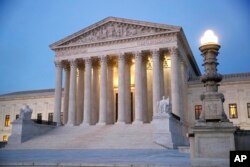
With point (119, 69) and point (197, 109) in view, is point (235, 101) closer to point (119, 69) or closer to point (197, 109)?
point (197, 109)

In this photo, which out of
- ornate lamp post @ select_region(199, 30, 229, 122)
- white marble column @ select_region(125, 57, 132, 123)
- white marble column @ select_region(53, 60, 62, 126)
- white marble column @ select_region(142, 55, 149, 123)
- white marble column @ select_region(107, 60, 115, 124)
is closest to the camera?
ornate lamp post @ select_region(199, 30, 229, 122)

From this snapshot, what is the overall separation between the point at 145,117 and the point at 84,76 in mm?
12692

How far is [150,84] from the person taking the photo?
46719 millimetres

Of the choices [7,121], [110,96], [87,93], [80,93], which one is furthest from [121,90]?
[7,121]

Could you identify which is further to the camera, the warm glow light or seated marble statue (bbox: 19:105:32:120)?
seated marble statue (bbox: 19:105:32:120)

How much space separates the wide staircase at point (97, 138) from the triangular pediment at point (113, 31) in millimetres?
13472

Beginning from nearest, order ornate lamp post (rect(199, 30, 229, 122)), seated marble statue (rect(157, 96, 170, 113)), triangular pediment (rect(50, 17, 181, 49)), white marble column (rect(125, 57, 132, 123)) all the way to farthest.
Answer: ornate lamp post (rect(199, 30, 229, 122))
seated marble statue (rect(157, 96, 170, 113))
triangular pediment (rect(50, 17, 181, 49))
white marble column (rect(125, 57, 132, 123))

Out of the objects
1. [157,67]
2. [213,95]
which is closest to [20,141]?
[157,67]

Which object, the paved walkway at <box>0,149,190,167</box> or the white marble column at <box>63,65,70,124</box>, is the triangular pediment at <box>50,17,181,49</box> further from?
the paved walkway at <box>0,149,190,167</box>

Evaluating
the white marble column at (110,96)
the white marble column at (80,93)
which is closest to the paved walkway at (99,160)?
the white marble column at (110,96)

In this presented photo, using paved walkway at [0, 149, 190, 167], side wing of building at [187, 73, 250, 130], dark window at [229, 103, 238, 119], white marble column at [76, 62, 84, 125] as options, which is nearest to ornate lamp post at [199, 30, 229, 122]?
paved walkway at [0, 149, 190, 167]

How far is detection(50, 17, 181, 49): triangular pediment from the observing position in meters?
40.6

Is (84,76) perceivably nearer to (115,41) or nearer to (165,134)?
(115,41)

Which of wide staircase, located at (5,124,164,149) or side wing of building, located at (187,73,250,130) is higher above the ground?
side wing of building, located at (187,73,250,130)
